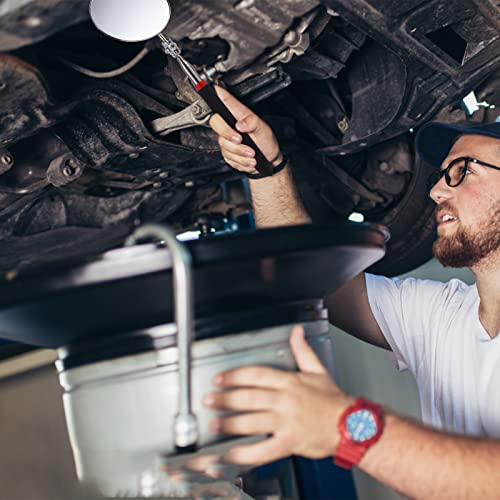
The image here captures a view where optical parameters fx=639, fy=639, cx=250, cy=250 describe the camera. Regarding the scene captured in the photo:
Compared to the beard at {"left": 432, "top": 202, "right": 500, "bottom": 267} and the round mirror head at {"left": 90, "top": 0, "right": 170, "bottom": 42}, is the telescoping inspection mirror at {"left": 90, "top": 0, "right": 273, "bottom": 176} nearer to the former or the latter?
the round mirror head at {"left": 90, "top": 0, "right": 170, "bottom": 42}

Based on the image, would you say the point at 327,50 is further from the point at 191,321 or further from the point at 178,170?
the point at 191,321

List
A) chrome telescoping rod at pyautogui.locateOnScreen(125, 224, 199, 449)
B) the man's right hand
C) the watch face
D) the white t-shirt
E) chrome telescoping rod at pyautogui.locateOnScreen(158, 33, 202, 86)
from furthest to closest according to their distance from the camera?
the white t-shirt
the man's right hand
chrome telescoping rod at pyautogui.locateOnScreen(158, 33, 202, 86)
the watch face
chrome telescoping rod at pyautogui.locateOnScreen(125, 224, 199, 449)

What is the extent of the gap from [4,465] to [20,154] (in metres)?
1.60

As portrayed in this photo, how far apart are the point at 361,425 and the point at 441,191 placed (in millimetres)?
810

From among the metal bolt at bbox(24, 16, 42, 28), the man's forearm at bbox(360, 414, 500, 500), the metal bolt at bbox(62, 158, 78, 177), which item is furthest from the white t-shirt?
the metal bolt at bbox(24, 16, 42, 28)

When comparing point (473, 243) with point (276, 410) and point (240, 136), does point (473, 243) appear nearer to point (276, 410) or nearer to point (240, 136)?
point (240, 136)

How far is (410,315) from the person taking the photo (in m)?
1.39

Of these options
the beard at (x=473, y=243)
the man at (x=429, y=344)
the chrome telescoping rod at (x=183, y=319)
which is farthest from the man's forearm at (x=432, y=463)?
the beard at (x=473, y=243)

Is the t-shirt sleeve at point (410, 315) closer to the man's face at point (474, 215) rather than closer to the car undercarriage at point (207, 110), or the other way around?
the man's face at point (474, 215)

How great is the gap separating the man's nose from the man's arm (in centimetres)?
23

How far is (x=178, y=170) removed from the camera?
139 centimetres

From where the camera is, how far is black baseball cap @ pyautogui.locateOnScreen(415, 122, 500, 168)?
1319mm

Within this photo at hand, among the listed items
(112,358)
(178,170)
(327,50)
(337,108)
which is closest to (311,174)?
(337,108)

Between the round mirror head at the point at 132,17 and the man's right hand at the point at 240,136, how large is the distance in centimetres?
26
